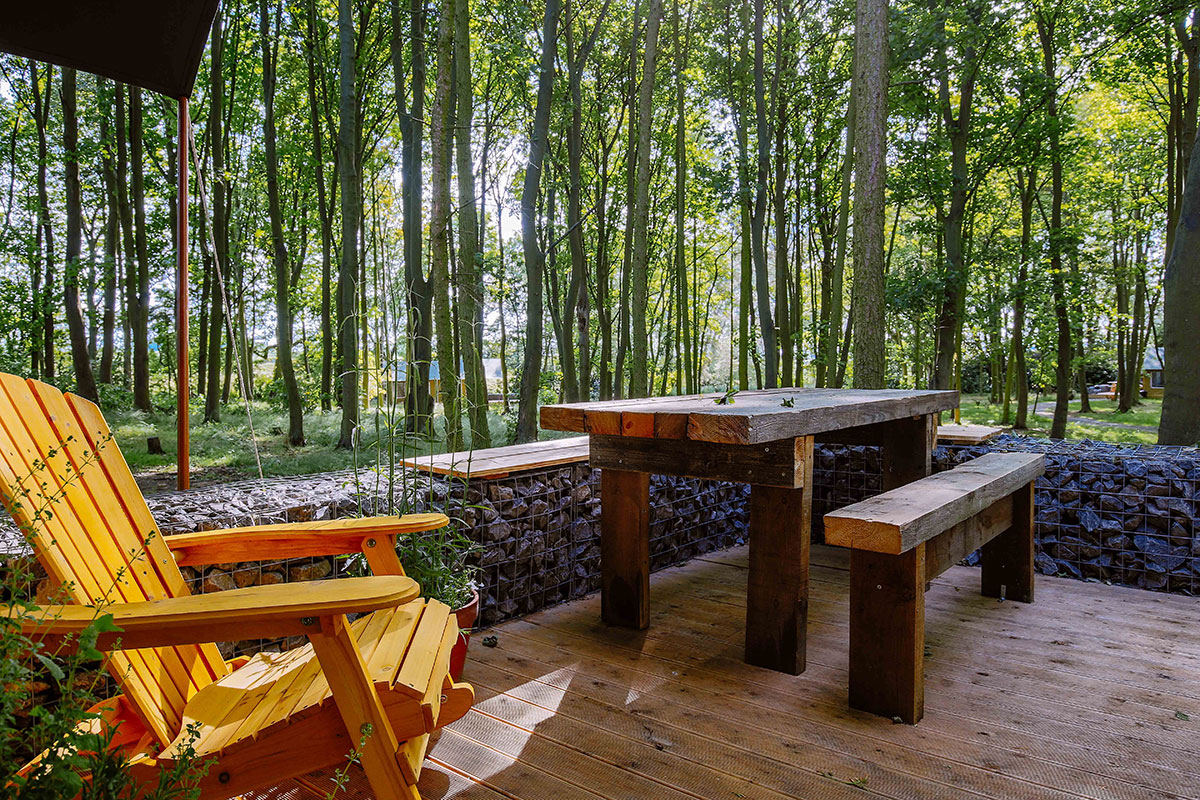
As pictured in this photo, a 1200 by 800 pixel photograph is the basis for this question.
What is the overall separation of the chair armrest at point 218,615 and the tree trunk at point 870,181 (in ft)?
15.5

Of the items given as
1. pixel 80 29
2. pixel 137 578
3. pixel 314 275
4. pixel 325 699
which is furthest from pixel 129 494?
pixel 314 275

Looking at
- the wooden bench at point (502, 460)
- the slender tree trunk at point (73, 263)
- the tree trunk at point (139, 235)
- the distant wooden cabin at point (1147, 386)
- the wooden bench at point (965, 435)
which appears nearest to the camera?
the wooden bench at point (502, 460)

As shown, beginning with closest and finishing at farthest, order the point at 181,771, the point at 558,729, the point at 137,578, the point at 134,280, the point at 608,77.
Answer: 1. the point at 181,771
2. the point at 137,578
3. the point at 558,729
4. the point at 134,280
5. the point at 608,77

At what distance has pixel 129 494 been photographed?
1642mm

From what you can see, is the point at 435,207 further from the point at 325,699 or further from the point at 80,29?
the point at 325,699

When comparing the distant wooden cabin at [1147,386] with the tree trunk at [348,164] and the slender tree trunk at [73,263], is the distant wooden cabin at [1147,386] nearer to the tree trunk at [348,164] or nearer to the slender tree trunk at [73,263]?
the tree trunk at [348,164]

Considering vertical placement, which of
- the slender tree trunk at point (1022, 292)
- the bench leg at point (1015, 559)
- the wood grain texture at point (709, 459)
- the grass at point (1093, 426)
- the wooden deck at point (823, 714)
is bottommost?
the grass at point (1093, 426)

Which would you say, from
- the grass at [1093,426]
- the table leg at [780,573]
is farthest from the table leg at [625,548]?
the grass at [1093,426]

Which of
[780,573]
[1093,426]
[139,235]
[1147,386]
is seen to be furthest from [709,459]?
[1147,386]

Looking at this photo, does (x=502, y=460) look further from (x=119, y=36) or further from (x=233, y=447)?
(x=233, y=447)

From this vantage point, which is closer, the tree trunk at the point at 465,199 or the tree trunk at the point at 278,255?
the tree trunk at the point at 465,199

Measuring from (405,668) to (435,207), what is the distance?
3.97 metres

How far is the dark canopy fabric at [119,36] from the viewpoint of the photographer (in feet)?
7.43

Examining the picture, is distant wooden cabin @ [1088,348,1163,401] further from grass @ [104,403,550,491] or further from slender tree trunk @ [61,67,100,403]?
slender tree trunk @ [61,67,100,403]
